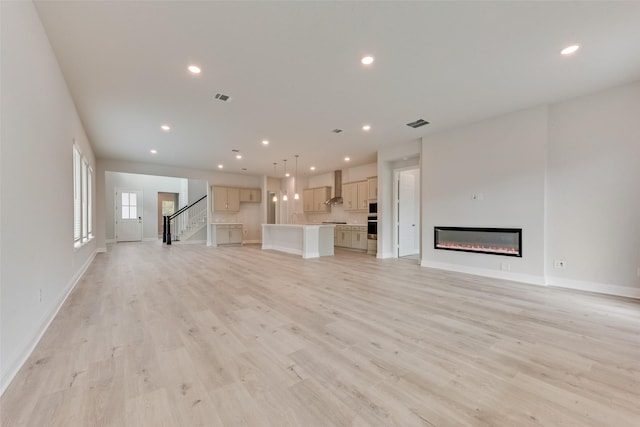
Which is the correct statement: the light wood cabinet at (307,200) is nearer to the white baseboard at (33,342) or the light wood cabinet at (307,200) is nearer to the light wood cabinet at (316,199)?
the light wood cabinet at (316,199)

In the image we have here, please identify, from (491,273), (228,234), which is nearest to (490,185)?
(491,273)

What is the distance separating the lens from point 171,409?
147cm

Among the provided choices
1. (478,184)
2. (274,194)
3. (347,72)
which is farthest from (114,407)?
(274,194)

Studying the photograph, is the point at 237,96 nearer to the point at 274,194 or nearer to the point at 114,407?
the point at 114,407

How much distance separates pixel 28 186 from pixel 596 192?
276 inches

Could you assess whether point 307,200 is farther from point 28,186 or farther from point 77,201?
point 28,186

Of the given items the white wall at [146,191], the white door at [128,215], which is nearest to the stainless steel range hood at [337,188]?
the white wall at [146,191]

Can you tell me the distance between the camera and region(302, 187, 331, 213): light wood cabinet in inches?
400

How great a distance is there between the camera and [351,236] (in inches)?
355

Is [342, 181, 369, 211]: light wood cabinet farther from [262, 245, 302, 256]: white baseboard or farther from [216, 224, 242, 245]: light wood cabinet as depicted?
[216, 224, 242, 245]: light wood cabinet

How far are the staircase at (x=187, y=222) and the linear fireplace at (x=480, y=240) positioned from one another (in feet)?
31.4

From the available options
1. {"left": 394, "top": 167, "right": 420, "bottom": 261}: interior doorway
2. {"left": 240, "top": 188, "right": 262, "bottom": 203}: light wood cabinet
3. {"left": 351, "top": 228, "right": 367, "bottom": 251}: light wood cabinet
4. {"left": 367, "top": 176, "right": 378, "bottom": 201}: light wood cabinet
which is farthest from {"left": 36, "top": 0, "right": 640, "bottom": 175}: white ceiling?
{"left": 240, "top": 188, "right": 262, "bottom": 203}: light wood cabinet

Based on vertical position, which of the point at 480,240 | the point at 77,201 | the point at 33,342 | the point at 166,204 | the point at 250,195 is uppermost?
the point at 250,195

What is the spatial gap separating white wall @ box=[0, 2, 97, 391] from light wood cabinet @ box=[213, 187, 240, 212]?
6775mm
